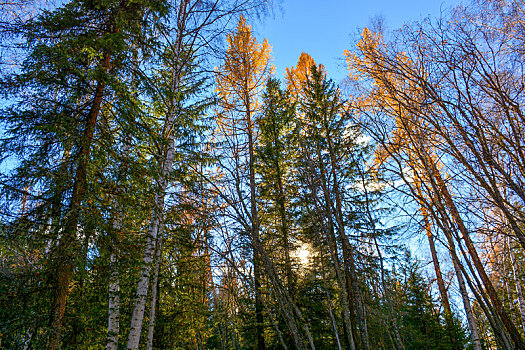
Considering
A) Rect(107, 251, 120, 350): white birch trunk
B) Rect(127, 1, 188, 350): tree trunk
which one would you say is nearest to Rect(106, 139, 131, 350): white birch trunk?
Rect(107, 251, 120, 350): white birch trunk

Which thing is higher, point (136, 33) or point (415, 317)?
point (136, 33)

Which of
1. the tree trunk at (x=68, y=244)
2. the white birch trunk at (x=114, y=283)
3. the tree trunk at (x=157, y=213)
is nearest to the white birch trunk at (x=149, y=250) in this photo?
the tree trunk at (x=157, y=213)

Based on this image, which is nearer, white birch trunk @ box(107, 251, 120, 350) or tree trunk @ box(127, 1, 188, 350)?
tree trunk @ box(127, 1, 188, 350)

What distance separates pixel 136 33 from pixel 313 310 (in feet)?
33.2

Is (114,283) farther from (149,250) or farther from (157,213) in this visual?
(157,213)

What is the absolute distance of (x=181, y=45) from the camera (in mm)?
6766

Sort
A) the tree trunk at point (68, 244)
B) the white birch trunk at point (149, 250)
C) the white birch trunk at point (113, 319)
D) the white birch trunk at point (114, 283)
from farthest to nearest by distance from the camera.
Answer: the white birch trunk at point (113, 319) → the white birch trunk at point (149, 250) → the white birch trunk at point (114, 283) → the tree trunk at point (68, 244)

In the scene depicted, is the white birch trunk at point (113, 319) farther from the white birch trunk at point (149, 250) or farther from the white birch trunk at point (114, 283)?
the white birch trunk at point (149, 250)

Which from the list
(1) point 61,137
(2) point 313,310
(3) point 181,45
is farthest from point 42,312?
(2) point 313,310

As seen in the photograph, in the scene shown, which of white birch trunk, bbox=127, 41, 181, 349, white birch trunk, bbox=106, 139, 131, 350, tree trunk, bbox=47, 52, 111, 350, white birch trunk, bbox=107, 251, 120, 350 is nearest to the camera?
tree trunk, bbox=47, 52, 111, 350

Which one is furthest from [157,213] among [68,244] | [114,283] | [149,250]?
[68,244]

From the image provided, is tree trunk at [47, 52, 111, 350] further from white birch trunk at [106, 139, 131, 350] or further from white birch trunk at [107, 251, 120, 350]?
white birch trunk at [107, 251, 120, 350]

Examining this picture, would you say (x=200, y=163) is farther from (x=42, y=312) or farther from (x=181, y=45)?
(x=42, y=312)

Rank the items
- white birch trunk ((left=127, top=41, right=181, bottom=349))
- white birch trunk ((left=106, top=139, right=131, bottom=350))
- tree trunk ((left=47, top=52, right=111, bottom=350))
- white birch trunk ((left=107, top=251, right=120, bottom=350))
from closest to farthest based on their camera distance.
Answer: tree trunk ((left=47, top=52, right=111, bottom=350)), white birch trunk ((left=106, top=139, right=131, bottom=350)), white birch trunk ((left=127, top=41, right=181, bottom=349)), white birch trunk ((left=107, top=251, right=120, bottom=350))
